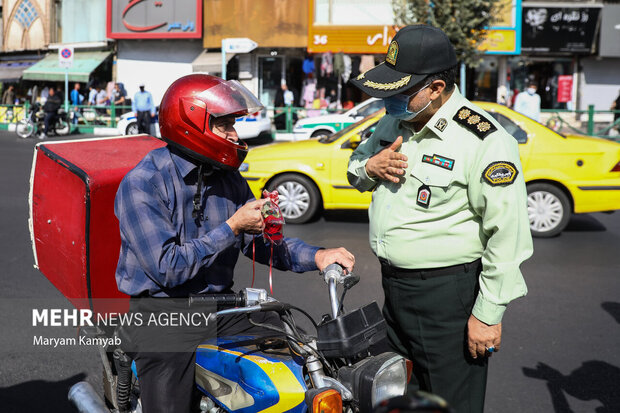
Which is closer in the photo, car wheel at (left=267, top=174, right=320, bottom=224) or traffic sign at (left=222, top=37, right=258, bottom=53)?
car wheel at (left=267, top=174, right=320, bottom=224)

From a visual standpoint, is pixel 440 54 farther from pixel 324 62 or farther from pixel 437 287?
pixel 324 62

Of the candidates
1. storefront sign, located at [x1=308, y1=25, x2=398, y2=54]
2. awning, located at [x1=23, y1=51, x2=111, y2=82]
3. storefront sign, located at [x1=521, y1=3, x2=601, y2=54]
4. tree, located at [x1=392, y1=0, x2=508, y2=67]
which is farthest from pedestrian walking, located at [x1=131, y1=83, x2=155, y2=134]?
storefront sign, located at [x1=521, y1=3, x2=601, y2=54]

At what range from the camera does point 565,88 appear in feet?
83.0

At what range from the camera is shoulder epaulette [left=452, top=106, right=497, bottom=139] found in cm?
259

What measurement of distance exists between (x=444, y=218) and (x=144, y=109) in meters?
18.5

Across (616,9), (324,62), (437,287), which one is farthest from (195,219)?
(616,9)

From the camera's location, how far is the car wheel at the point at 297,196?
905 centimetres

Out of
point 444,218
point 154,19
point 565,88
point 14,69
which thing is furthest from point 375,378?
point 14,69

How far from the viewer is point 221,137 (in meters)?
2.62

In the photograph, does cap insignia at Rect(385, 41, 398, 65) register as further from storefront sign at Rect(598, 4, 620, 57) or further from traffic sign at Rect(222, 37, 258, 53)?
storefront sign at Rect(598, 4, 620, 57)

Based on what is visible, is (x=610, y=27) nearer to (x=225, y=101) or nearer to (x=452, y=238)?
(x=452, y=238)

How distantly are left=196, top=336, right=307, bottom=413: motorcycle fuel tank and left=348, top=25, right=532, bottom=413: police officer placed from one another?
25.7 inches

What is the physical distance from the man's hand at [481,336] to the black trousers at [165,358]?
76cm

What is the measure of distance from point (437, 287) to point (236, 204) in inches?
34.5
